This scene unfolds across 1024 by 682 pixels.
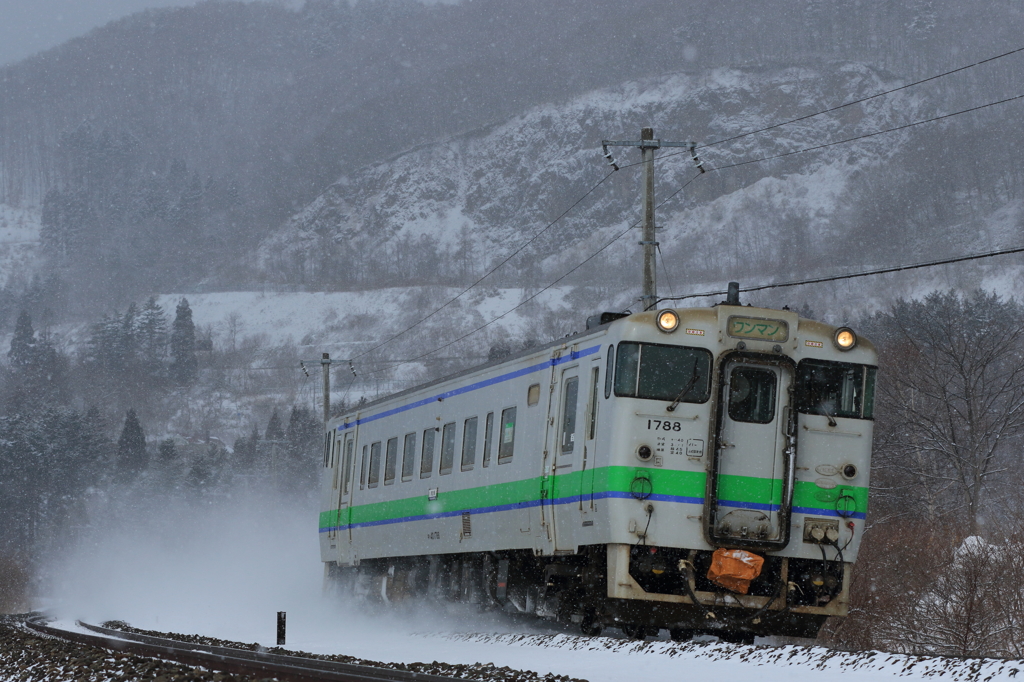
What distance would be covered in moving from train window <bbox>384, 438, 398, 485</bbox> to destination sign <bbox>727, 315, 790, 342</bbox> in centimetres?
925

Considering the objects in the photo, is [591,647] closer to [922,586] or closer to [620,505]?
[620,505]

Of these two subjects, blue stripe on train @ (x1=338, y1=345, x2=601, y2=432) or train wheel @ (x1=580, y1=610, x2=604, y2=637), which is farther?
blue stripe on train @ (x1=338, y1=345, x2=601, y2=432)

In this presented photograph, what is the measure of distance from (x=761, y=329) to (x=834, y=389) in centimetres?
115

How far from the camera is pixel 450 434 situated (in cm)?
2077

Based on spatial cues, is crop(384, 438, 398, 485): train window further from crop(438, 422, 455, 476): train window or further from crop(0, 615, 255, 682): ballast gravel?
crop(0, 615, 255, 682): ballast gravel

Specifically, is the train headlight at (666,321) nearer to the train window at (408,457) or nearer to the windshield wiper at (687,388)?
the windshield wiper at (687,388)

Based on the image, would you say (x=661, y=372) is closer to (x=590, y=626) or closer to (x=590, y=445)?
(x=590, y=445)

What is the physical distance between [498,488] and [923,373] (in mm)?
35803

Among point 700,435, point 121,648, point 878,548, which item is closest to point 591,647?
point 700,435

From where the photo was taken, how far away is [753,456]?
50.4 feet

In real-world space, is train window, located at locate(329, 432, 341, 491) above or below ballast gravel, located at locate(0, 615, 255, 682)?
above

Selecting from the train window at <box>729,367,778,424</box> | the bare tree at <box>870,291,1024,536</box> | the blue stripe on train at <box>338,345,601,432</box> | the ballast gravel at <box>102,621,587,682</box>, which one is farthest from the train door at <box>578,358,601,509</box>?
the bare tree at <box>870,291,1024,536</box>

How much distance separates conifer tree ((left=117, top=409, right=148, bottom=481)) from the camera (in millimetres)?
122750

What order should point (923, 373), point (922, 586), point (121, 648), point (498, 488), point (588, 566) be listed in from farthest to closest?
point (923, 373) < point (922, 586) < point (498, 488) < point (121, 648) < point (588, 566)
